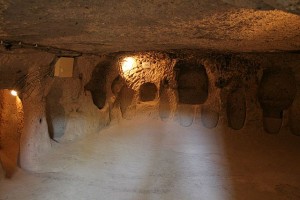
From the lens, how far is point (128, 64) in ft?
20.3

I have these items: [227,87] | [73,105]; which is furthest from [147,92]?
[227,87]

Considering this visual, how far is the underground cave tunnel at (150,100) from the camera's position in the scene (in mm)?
2625

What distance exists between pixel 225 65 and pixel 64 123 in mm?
3862

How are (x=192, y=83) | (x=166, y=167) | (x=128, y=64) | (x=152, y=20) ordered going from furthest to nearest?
1. (x=192, y=83)
2. (x=128, y=64)
3. (x=166, y=167)
4. (x=152, y=20)

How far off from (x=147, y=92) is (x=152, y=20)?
4.17 meters

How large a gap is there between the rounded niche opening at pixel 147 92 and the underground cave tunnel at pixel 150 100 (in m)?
0.03

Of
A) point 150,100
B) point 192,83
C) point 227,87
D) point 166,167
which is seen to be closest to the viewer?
point 166,167

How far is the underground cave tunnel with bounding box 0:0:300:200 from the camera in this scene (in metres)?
2.62

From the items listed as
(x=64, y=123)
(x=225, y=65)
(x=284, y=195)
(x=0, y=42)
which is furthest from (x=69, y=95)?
(x=284, y=195)

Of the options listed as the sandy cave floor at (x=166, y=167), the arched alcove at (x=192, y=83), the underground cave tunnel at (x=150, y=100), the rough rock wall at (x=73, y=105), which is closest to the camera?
the underground cave tunnel at (x=150, y=100)

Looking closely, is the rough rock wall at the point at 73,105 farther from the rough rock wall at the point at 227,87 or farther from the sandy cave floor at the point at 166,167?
the rough rock wall at the point at 227,87

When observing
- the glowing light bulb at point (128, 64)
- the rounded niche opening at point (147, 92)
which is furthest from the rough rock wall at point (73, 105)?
the rounded niche opening at point (147, 92)

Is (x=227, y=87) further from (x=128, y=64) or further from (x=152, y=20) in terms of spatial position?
(x=152, y=20)

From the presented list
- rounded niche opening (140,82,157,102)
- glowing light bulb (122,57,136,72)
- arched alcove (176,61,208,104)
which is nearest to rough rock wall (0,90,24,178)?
glowing light bulb (122,57,136,72)
